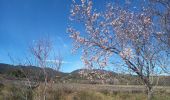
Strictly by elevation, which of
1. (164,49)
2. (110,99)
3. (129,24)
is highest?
(129,24)

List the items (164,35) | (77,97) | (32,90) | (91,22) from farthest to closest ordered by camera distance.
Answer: (77,97), (32,90), (91,22), (164,35)

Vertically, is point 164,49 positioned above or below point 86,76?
above

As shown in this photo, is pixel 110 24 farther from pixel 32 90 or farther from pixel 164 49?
pixel 32 90

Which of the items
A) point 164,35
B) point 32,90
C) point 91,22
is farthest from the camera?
point 32,90

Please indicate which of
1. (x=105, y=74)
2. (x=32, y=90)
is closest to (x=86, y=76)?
(x=105, y=74)

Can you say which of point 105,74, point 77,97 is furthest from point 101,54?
point 77,97

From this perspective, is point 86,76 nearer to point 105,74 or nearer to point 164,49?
point 105,74

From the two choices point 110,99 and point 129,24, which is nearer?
point 129,24

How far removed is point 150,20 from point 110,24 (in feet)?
4.36

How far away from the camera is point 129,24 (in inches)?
469

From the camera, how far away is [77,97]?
81.3 feet

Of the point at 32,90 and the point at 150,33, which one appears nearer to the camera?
the point at 150,33

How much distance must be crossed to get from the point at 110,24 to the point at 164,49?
196 centimetres

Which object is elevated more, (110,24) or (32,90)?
(110,24)
